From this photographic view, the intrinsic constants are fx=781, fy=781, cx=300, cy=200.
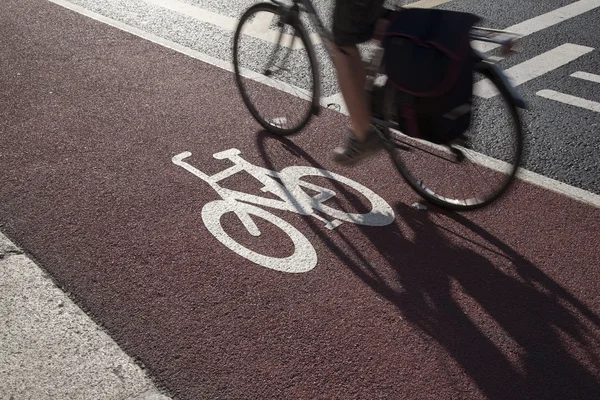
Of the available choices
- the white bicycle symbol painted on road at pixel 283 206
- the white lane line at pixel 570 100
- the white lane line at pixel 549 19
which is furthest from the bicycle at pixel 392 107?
the white lane line at pixel 549 19

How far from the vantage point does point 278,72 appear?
5.73m

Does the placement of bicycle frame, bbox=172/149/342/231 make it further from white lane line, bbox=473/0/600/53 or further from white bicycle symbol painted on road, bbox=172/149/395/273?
white lane line, bbox=473/0/600/53

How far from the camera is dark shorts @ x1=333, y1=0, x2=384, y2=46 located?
4309 millimetres

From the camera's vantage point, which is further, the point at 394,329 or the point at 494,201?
the point at 494,201

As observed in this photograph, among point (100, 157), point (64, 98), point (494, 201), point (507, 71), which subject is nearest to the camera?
point (494, 201)

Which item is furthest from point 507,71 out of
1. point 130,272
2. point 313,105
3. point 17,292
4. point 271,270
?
point 17,292

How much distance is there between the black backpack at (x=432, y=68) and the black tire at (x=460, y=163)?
8.9 inches

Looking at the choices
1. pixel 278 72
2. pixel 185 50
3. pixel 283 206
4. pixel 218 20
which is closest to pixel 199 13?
pixel 218 20

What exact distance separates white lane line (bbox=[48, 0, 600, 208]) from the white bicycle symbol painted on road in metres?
0.85

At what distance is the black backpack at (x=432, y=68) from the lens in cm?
401

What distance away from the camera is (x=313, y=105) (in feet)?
17.8

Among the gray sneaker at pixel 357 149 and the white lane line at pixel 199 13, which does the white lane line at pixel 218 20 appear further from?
the gray sneaker at pixel 357 149

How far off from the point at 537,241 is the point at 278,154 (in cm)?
188

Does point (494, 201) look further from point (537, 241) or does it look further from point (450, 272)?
point (450, 272)
